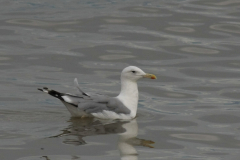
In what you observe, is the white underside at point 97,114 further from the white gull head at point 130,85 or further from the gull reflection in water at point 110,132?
the white gull head at point 130,85

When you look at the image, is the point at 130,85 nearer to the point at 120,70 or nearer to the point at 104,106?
the point at 104,106

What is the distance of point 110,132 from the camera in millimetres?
9992

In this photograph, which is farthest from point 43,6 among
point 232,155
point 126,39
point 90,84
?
point 232,155

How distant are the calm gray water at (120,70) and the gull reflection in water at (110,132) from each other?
0.06 feet

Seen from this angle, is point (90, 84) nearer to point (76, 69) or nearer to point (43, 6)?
point (76, 69)

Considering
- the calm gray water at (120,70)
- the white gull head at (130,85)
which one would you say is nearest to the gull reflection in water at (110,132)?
the calm gray water at (120,70)

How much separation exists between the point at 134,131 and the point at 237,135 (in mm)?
1733

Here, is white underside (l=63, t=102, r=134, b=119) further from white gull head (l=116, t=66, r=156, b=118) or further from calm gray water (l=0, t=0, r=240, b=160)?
white gull head (l=116, t=66, r=156, b=118)

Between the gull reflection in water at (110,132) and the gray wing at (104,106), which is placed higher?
the gray wing at (104,106)

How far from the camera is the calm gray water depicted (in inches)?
365

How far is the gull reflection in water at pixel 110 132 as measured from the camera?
9.14 metres

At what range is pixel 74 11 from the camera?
20.5 meters

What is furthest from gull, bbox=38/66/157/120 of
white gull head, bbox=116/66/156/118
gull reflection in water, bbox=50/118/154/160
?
gull reflection in water, bbox=50/118/154/160

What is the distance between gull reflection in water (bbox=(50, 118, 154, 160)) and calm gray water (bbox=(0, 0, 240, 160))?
0.7 inches
